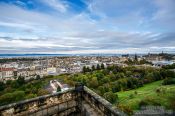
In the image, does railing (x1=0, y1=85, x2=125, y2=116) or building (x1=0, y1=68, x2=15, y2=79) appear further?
building (x1=0, y1=68, x2=15, y2=79)

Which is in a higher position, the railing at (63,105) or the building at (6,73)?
the railing at (63,105)

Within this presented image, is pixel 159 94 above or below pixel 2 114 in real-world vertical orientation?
below

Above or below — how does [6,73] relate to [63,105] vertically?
below

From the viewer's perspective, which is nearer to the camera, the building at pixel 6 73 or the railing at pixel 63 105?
the railing at pixel 63 105

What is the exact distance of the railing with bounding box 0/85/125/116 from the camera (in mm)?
5132

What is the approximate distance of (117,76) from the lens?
79.2 m

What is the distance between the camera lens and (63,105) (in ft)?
21.3

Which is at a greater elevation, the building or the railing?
the railing

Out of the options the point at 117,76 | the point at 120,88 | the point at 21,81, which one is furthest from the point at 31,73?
the point at 120,88

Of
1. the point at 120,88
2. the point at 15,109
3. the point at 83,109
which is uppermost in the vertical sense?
the point at 15,109

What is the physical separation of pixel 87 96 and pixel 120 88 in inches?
2402

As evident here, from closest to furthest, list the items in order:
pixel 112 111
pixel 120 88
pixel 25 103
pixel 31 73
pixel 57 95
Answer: pixel 112 111 < pixel 25 103 < pixel 57 95 < pixel 120 88 < pixel 31 73

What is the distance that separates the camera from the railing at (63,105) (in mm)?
5132

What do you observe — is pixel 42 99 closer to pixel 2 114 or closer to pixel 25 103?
pixel 25 103
